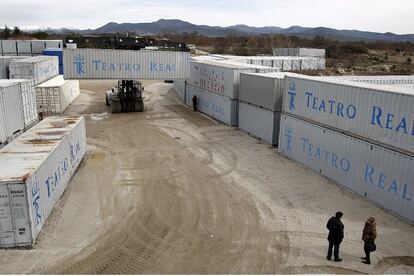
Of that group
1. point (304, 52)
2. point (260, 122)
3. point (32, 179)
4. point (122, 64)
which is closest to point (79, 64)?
→ point (122, 64)

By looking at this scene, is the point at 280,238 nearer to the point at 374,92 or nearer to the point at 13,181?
the point at 374,92

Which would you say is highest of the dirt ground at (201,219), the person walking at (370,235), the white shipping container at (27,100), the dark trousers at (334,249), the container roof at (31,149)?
the white shipping container at (27,100)

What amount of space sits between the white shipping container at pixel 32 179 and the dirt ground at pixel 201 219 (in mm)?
464

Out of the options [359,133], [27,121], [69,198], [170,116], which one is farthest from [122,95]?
[359,133]

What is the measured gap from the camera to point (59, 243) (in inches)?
460

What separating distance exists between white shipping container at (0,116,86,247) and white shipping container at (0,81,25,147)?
4.05 ft

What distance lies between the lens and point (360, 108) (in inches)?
595

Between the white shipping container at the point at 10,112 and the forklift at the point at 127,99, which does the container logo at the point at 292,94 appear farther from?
the forklift at the point at 127,99

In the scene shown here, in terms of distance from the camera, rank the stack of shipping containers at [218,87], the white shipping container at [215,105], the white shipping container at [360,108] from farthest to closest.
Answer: the white shipping container at [215,105], the stack of shipping containers at [218,87], the white shipping container at [360,108]

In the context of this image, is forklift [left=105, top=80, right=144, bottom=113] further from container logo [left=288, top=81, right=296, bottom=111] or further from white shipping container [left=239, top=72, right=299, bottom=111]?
container logo [left=288, top=81, right=296, bottom=111]

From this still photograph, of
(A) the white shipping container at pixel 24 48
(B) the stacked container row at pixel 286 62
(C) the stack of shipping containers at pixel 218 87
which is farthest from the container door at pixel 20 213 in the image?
(A) the white shipping container at pixel 24 48

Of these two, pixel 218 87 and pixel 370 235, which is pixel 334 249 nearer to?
pixel 370 235

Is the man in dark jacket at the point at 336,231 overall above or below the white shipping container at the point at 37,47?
below

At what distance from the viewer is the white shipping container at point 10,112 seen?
1692cm
